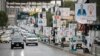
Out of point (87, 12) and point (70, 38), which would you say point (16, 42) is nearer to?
point (70, 38)

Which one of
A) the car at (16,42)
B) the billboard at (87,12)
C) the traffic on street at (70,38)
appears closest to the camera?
the billboard at (87,12)

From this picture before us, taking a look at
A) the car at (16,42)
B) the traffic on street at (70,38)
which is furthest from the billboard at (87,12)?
the car at (16,42)

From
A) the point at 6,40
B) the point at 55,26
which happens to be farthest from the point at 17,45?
the point at 6,40

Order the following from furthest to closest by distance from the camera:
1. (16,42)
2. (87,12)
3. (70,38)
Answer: (16,42), (70,38), (87,12)

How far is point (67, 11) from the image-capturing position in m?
63.8

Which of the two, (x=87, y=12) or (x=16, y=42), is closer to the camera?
(x=87, y=12)

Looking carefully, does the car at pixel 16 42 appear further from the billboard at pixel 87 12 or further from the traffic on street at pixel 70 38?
the billboard at pixel 87 12

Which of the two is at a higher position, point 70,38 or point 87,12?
point 87,12

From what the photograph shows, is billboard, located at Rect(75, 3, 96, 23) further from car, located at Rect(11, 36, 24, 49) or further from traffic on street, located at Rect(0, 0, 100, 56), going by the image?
car, located at Rect(11, 36, 24, 49)

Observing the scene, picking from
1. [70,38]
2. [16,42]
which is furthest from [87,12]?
[16,42]

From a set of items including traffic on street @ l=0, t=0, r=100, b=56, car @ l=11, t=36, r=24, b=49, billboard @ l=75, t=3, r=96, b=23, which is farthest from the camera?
car @ l=11, t=36, r=24, b=49

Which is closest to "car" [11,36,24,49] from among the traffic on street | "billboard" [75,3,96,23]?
the traffic on street

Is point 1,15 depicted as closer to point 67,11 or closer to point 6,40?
point 6,40

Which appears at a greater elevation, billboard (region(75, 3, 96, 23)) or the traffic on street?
billboard (region(75, 3, 96, 23))
